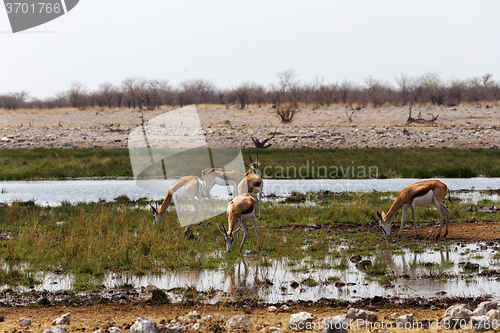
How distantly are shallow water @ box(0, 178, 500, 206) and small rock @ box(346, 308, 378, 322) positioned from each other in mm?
11845

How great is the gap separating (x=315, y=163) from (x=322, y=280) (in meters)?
18.6

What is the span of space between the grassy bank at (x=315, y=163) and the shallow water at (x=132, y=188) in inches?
46.3

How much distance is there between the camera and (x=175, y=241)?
9.59 metres

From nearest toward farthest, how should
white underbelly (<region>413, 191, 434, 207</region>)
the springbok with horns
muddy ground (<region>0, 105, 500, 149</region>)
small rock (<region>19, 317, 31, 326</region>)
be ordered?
small rock (<region>19, 317, 31, 326</region>)
white underbelly (<region>413, 191, 434, 207</region>)
the springbok with horns
muddy ground (<region>0, 105, 500, 149</region>)

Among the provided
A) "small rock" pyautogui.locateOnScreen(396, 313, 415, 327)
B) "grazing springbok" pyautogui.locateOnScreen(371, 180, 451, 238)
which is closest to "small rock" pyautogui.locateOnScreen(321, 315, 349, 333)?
"small rock" pyautogui.locateOnScreen(396, 313, 415, 327)

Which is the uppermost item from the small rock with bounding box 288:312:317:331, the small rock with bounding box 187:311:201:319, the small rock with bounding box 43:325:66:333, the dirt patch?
the small rock with bounding box 43:325:66:333

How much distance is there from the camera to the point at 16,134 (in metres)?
37.9

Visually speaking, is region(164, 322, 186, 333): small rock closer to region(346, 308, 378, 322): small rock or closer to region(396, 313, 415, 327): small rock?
region(346, 308, 378, 322): small rock

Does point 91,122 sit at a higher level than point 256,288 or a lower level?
higher

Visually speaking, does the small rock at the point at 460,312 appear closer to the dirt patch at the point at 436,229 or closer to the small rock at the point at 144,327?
the small rock at the point at 144,327

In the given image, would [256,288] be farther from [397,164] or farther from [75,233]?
[397,164]

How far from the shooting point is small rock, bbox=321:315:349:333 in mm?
4762

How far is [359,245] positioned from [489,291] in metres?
3.13

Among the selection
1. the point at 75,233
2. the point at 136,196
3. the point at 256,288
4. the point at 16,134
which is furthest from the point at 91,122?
the point at 256,288
